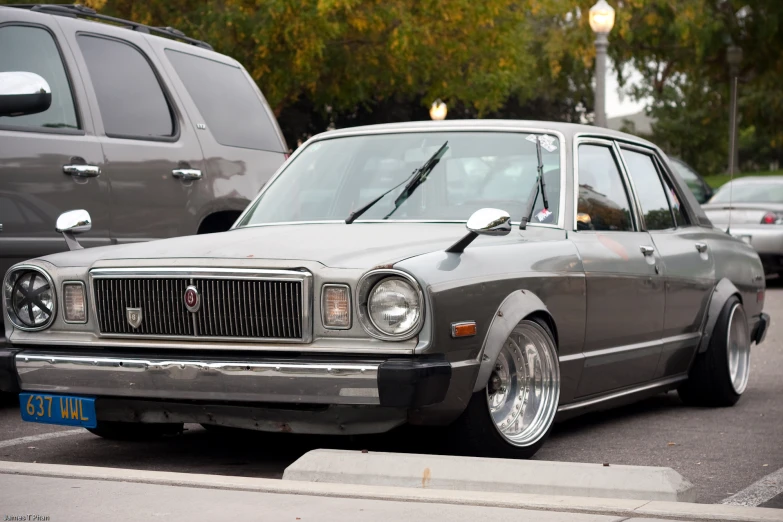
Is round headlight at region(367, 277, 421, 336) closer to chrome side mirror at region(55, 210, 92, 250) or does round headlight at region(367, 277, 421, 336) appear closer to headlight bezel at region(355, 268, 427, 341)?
headlight bezel at region(355, 268, 427, 341)

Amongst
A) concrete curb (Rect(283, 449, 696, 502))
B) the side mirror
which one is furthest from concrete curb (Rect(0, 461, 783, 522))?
the side mirror

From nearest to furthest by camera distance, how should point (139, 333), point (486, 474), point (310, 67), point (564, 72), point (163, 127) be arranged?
point (486, 474) → point (139, 333) → point (163, 127) → point (310, 67) → point (564, 72)

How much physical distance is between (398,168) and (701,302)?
82.8 inches

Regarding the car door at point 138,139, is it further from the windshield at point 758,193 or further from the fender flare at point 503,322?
the windshield at point 758,193

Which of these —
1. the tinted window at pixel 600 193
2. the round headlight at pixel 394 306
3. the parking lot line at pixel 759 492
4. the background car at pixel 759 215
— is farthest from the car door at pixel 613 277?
the background car at pixel 759 215

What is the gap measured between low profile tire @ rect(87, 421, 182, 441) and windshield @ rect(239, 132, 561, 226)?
113 cm

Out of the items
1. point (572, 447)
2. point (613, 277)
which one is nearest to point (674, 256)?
point (613, 277)

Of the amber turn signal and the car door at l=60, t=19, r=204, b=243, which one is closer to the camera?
the amber turn signal

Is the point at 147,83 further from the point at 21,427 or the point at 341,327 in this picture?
the point at 341,327

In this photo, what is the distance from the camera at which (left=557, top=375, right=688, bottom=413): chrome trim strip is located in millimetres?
6341

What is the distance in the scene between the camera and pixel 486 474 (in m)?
4.87

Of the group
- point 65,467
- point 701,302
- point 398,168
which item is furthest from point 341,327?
point 701,302

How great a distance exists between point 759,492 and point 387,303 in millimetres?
1631

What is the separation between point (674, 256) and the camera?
751 centimetres
